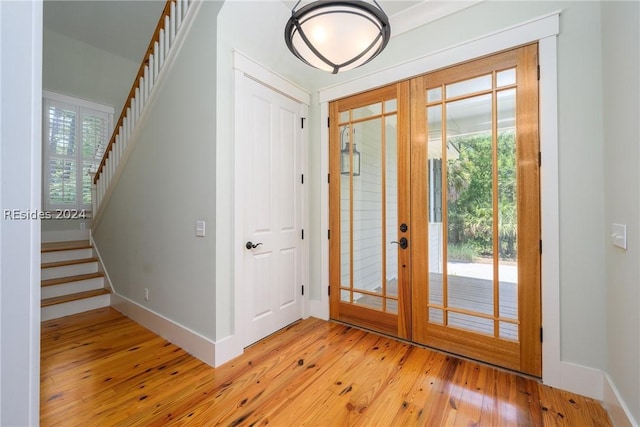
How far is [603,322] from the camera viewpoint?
1799 millimetres

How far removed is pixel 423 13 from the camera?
7.98 ft

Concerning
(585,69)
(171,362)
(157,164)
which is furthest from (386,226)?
(157,164)

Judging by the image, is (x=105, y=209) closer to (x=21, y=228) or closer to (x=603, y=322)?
(x=21, y=228)

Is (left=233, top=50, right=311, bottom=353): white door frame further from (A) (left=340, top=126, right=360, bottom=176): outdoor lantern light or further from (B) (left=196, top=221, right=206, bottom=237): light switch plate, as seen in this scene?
(A) (left=340, top=126, right=360, bottom=176): outdoor lantern light

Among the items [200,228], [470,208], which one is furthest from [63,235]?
[470,208]

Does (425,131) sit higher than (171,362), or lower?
higher

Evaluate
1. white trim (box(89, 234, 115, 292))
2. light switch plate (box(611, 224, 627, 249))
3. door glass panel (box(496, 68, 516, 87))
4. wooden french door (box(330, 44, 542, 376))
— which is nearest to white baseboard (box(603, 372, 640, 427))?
wooden french door (box(330, 44, 542, 376))

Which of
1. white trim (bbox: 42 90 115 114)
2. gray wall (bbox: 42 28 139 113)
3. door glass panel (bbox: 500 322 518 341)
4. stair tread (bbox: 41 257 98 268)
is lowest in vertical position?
door glass panel (bbox: 500 322 518 341)

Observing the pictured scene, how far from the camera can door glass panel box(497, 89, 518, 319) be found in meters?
2.12

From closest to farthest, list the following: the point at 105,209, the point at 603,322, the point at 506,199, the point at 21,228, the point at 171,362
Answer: the point at 21,228 < the point at 603,322 < the point at 506,199 < the point at 171,362 < the point at 105,209

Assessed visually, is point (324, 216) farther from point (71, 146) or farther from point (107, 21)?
point (71, 146)

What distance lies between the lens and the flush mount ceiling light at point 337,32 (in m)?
1.27

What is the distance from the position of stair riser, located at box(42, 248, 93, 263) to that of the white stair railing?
552 mm

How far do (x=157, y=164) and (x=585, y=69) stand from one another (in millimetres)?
3597
